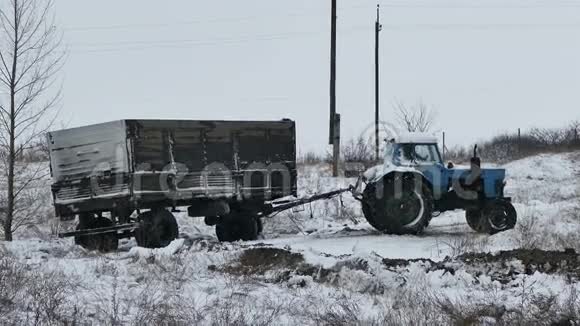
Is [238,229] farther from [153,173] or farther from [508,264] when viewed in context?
[508,264]

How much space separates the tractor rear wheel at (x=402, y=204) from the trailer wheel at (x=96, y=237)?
540cm

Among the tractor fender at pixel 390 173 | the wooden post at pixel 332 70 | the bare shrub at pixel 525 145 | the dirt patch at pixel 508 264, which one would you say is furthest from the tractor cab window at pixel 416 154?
the bare shrub at pixel 525 145

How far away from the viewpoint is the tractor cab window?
15141 mm

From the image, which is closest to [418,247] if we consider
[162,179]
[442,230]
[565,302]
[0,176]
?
[442,230]

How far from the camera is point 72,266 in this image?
9.71 meters

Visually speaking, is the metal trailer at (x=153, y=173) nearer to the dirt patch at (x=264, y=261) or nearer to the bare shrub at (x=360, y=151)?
the dirt patch at (x=264, y=261)

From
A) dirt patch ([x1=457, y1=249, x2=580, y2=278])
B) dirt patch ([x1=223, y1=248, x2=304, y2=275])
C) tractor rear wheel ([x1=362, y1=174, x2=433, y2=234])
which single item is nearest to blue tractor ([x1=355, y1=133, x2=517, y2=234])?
tractor rear wheel ([x1=362, y1=174, x2=433, y2=234])

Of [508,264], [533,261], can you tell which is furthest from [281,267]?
[533,261]

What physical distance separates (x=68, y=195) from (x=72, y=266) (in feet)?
12.8

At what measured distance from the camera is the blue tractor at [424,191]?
14727 mm

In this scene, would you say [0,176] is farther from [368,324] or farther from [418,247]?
[368,324]

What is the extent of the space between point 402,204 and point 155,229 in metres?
5.08

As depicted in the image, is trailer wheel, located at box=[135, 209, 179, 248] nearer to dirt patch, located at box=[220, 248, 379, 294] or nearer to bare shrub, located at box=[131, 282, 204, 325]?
dirt patch, located at box=[220, 248, 379, 294]

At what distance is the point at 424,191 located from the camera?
1480cm
